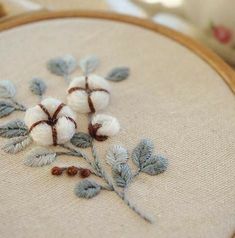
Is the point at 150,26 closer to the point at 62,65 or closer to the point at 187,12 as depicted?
the point at 62,65

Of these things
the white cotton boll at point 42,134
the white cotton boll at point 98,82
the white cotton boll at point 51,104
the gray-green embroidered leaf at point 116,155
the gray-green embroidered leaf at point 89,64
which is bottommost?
the gray-green embroidered leaf at point 116,155

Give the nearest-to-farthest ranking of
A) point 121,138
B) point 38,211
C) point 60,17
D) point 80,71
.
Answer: point 38,211
point 121,138
point 80,71
point 60,17

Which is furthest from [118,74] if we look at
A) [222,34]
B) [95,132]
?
[222,34]

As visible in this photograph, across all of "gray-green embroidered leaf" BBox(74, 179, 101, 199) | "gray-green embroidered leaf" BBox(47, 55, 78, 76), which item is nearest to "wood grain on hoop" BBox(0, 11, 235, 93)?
"gray-green embroidered leaf" BBox(47, 55, 78, 76)

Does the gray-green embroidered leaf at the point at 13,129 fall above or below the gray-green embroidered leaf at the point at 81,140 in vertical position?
above

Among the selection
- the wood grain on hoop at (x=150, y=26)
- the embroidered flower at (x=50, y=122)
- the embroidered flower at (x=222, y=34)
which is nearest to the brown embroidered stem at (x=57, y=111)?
the embroidered flower at (x=50, y=122)

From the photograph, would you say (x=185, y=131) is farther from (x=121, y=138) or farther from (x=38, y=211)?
(x=38, y=211)

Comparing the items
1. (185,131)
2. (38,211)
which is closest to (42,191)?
(38,211)

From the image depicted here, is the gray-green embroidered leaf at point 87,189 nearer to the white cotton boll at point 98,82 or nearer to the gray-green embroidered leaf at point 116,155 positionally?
the gray-green embroidered leaf at point 116,155
